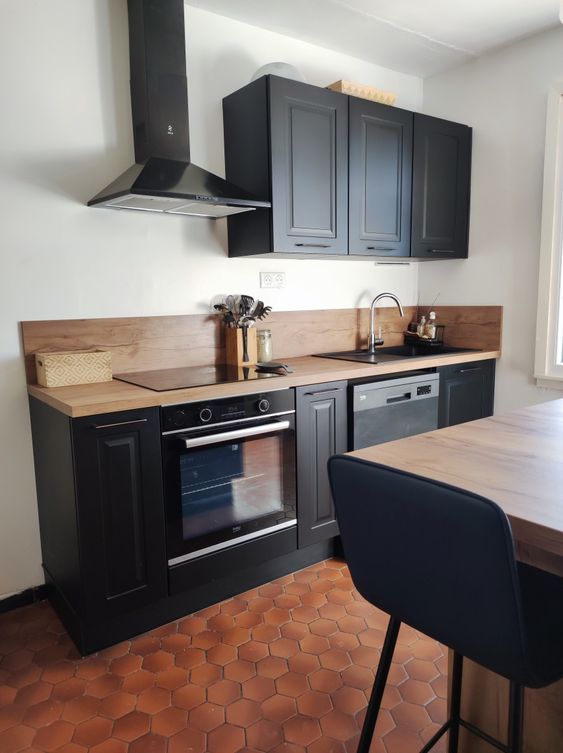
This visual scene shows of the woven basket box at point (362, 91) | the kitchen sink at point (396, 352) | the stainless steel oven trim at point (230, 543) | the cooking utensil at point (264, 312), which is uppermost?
the woven basket box at point (362, 91)

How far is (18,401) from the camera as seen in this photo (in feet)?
7.57

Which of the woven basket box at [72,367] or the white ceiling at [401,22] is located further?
the white ceiling at [401,22]

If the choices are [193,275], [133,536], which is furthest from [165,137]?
[133,536]

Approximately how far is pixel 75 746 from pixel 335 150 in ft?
8.69

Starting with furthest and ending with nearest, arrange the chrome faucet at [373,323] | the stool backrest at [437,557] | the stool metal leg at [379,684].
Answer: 1. the chrome faucet at [373,323]
2. the stool metal leg at [379,684]
3. the stool backrest at [437,557]

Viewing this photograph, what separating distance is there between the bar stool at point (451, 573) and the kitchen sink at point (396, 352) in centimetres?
189

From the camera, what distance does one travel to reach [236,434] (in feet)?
7.30

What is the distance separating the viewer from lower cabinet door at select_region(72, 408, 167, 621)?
192 cm

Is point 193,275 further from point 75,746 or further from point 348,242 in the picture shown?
point 75,746

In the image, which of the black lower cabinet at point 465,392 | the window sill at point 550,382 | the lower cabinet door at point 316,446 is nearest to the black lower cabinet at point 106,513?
the lower cabinet door at point 316,446

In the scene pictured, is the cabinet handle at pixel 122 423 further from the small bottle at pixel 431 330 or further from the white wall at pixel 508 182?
the white wall at pixel 508 182

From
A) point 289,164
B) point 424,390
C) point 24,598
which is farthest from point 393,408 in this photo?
point 24,598

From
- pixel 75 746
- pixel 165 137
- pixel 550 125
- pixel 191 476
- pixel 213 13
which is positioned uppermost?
pixel 213 13

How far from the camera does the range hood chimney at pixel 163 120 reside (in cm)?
224
